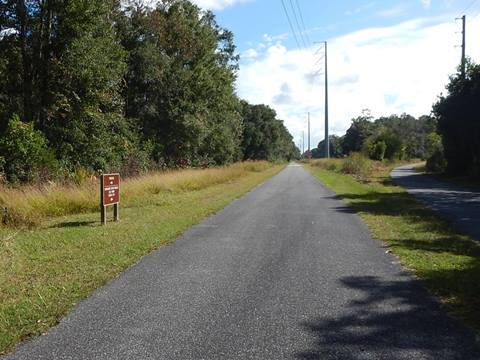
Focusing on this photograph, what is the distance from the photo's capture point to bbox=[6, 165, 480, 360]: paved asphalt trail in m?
4.29

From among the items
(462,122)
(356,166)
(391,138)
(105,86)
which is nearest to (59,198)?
(105,86)

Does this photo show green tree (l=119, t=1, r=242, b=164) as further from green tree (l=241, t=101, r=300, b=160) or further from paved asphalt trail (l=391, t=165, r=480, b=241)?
green tree (l=241, t=101, r=300, b=160)

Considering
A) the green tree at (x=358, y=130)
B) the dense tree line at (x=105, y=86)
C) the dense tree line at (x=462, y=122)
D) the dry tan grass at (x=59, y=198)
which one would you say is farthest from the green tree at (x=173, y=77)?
the green tree at (x=358, y=130)

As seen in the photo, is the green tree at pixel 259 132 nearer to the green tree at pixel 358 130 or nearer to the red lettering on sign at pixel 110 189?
the green tree at pixel 358 130

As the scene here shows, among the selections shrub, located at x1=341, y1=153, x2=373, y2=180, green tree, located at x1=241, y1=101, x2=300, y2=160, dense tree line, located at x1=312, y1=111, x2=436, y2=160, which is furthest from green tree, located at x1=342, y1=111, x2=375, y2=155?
shrub, located at x1=341, y1=153, x2=373, y2=180

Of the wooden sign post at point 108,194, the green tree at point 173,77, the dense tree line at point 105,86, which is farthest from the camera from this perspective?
the green tree at point 173,77

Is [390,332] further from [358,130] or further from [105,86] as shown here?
[358,130]

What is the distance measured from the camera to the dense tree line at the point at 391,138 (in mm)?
76562

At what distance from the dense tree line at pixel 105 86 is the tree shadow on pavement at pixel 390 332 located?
50.0 ft

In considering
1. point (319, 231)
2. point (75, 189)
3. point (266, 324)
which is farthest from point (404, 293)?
point (75, 189)

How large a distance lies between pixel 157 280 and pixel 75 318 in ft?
5.49

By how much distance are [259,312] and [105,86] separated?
77.2ft

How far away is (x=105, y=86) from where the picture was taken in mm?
26609

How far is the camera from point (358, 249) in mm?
8930
